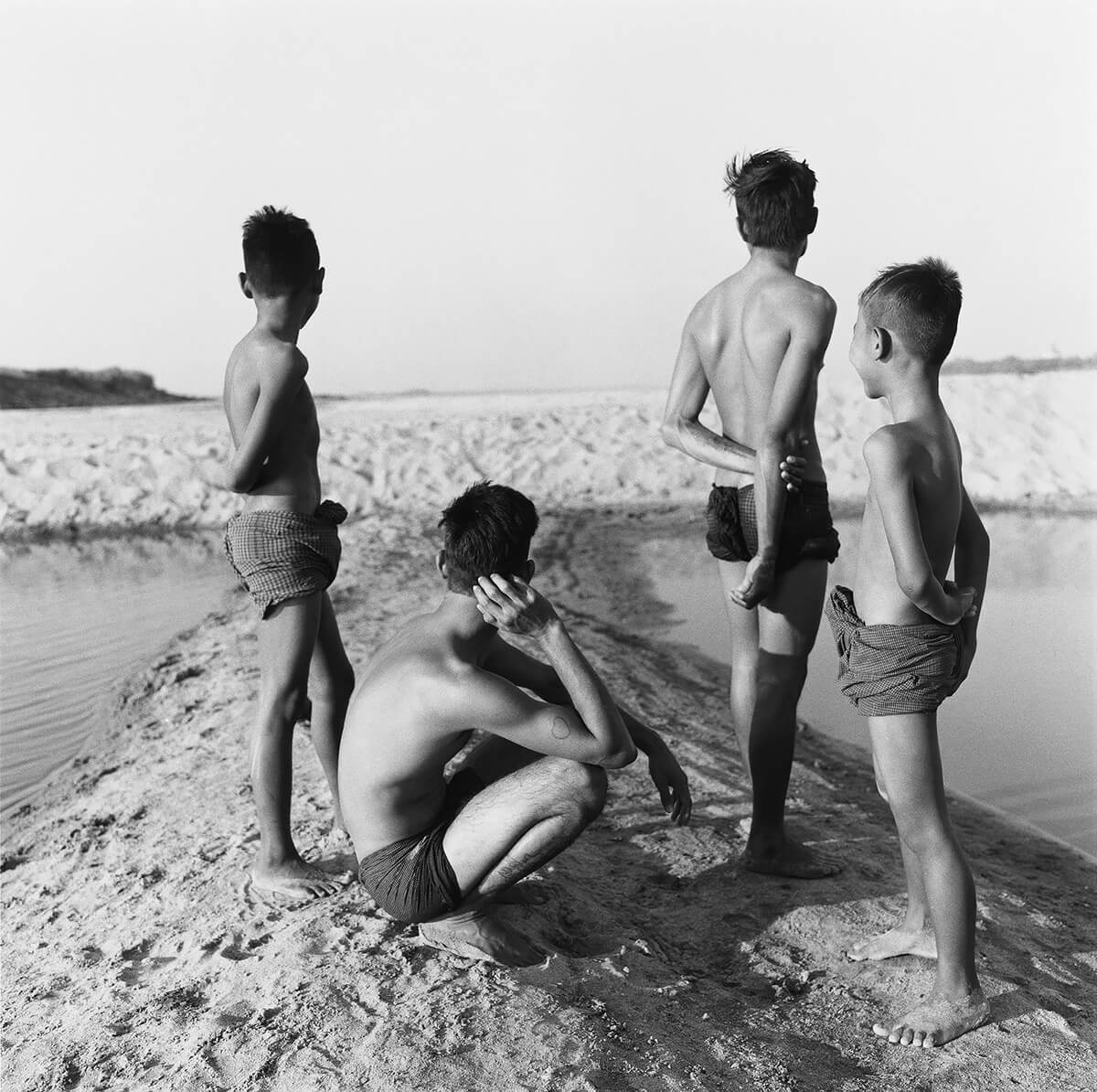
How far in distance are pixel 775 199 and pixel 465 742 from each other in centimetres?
197

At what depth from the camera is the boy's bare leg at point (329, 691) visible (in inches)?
157

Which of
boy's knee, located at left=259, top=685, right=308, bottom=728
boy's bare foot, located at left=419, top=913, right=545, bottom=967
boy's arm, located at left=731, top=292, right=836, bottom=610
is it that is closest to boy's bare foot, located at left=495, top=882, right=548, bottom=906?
boy's bare foot, located at left=419, top=913, right=545, bottom=967

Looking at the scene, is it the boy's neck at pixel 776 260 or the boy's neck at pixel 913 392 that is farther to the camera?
the boy's neck at pixel 776 260

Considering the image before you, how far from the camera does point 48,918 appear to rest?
13.1ft

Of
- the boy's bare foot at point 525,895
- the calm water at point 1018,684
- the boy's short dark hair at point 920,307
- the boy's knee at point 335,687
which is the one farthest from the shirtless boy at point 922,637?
the calm water at point 1018,684

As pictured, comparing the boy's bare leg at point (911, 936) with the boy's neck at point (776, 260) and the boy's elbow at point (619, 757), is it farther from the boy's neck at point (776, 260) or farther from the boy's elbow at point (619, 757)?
the boy's neck at point (776, 260)

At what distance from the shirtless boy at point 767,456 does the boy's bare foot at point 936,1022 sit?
0.92 metres

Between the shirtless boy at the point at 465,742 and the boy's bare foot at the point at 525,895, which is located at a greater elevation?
the shirtless boy at the point at 465,742

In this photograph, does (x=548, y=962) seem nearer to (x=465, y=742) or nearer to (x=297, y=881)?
(x=465, y=742)

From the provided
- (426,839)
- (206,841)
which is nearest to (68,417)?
(206,841)

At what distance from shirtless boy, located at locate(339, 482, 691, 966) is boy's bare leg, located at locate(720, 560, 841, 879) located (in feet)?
3.14

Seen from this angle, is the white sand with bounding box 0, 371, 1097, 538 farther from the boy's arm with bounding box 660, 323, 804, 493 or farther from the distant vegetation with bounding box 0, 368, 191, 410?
the distant vegetation with bounding box 0, 368, 191, 410

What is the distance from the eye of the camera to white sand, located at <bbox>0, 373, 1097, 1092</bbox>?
272 cm

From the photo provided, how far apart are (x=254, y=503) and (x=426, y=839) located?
129cm
